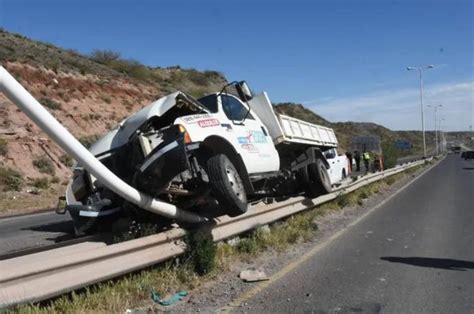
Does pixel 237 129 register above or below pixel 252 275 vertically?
above

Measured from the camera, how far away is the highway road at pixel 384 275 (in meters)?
5.84

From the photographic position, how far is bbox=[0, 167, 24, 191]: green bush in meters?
24.1

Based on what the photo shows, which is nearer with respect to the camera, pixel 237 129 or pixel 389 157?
pixel 237 129

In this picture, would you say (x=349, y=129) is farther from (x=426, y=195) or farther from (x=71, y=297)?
(x=71, y=297)

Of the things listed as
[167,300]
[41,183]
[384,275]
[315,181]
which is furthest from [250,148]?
[41,183]

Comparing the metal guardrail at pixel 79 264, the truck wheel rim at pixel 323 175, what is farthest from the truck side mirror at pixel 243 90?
the truck wheel rim at pixel 323 175

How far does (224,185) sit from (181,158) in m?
0.88

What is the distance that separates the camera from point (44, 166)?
2828cm

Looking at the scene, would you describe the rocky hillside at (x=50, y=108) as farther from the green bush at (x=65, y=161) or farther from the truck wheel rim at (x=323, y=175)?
the truck wheel rim at (x=323, y=175)

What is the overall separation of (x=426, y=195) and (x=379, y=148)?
37.5 metres

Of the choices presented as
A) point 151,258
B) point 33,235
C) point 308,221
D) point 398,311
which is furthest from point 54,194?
point 398,311

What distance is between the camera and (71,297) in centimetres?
529

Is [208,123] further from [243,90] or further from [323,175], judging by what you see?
[323,175]

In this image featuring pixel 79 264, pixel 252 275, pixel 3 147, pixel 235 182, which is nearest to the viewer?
pixel 79 264
